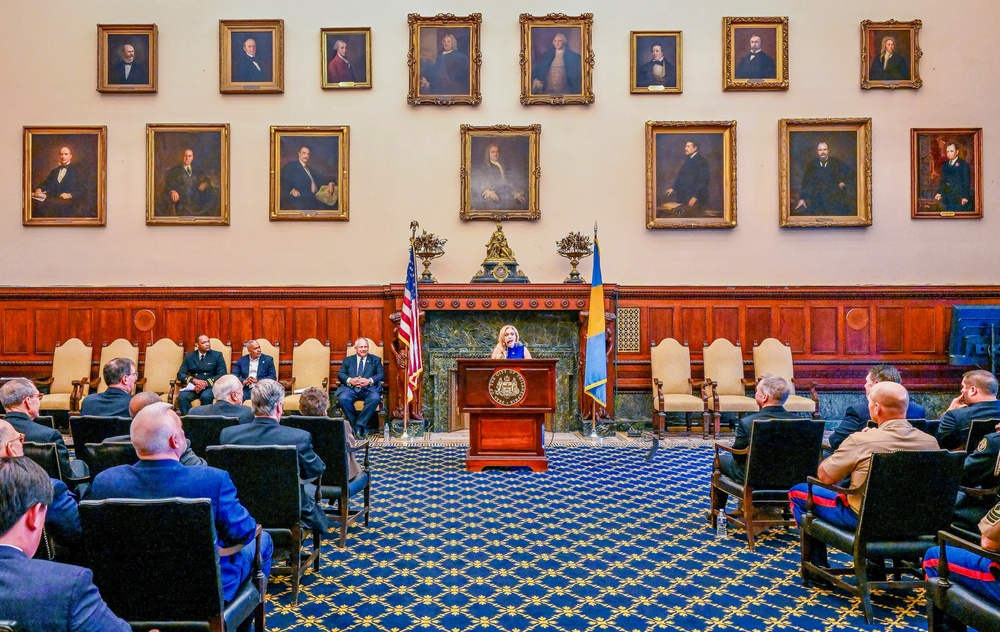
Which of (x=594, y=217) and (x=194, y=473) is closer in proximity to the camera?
(x=194, y=473)

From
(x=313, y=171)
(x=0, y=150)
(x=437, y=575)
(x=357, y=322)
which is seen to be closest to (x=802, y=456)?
(x=437, y=575)

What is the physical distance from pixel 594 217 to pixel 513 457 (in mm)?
4901

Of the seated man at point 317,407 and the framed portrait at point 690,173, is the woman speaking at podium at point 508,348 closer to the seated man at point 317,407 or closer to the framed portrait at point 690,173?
the seated man at point 317,407

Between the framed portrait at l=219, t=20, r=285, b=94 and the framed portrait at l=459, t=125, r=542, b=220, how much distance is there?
10.4 ft

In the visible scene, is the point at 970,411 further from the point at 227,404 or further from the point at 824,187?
the point at 824,187

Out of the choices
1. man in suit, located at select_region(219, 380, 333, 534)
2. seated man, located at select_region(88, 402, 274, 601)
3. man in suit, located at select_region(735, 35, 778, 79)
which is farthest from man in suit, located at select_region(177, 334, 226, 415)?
man in suit, located at select_region(735, 35, 778, 79)

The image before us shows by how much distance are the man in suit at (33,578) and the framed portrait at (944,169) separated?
40.8 ft

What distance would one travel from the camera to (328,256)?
37.5 feet

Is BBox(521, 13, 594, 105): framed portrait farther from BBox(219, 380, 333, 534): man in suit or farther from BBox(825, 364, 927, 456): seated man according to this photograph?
BBox(219, 380, 333, 534): man in suit

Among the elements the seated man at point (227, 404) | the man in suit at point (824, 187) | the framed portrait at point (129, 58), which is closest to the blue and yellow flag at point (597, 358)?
the man in suit at point (824, 187)

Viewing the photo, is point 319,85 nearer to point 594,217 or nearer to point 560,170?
point 560,170

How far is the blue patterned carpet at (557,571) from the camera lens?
391cm

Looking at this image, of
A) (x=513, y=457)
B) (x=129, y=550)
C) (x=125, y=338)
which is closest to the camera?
(x=129, y=550)

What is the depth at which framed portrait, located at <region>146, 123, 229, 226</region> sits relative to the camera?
11336 millimetres
